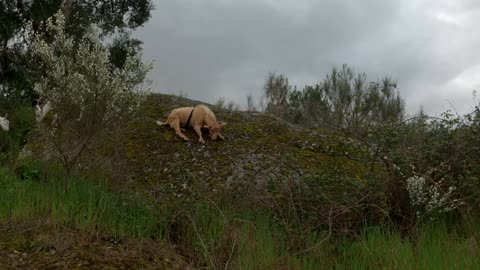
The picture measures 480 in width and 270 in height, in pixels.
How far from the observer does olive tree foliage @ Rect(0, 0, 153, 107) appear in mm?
12820

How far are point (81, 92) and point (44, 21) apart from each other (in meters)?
7.89

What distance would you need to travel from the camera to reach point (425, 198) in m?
4.66

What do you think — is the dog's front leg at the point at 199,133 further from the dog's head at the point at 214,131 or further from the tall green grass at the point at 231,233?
the tall green grass at the point at 231,233

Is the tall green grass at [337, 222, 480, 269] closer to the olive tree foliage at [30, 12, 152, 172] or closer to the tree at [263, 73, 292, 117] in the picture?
the olive tree foliage at [30, 12, 152, 172]

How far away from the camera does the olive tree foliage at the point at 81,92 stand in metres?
5.45

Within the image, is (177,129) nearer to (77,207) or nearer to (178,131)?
(178,131)

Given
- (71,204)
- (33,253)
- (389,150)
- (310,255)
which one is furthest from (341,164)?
(33,253)

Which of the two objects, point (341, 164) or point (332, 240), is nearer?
point (332, 240)

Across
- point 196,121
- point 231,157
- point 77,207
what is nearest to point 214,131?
point 196,121

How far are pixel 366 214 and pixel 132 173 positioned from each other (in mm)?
2952

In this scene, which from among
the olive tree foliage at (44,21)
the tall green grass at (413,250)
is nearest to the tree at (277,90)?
the olive tree foliage at (44,21)

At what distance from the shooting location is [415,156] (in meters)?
5.45

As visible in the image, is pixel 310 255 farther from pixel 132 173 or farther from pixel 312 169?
pixel 132 173

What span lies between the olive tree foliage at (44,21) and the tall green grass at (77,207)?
729cm
